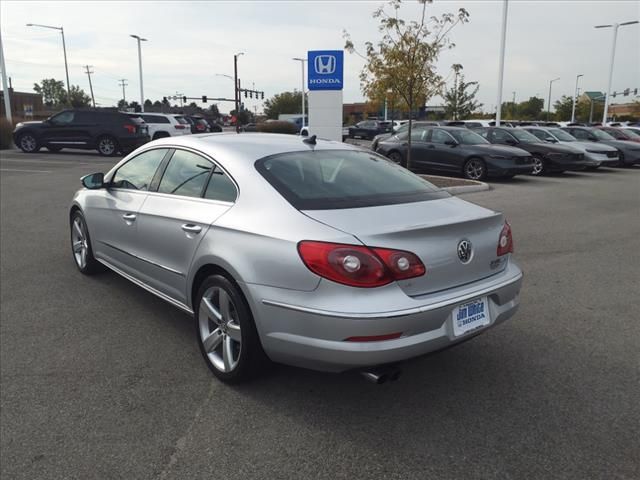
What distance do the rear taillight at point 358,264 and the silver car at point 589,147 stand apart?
17630 millimetres

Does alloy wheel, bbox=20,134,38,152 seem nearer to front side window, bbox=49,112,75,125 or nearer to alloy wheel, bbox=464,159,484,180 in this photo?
front side window, bbox=49,112,75,125

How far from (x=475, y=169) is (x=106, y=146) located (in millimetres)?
15075

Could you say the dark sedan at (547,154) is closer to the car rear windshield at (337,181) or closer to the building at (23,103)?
the car rear windshield at (337,181)

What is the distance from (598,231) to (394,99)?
9130 mm

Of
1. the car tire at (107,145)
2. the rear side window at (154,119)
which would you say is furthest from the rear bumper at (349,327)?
the rear side window at (154,119)

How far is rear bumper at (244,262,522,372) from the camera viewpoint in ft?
9.16

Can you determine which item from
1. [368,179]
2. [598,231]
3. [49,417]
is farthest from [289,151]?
[598,231]

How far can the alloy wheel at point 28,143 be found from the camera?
75.5 ft

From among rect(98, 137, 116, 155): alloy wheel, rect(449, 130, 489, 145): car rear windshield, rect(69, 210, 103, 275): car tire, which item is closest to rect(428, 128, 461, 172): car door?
rect(449, 130, 489, 145): car rear windshield

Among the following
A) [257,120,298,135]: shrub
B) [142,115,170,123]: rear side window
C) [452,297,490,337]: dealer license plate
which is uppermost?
[142,115,170,123]: rear side window

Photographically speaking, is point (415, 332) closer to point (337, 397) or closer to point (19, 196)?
point (337, 397)

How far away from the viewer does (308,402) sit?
3.33 meters

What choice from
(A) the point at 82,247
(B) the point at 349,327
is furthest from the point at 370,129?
(B) the point at 349,327

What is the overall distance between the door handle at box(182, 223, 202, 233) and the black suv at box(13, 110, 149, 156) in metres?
19.7
